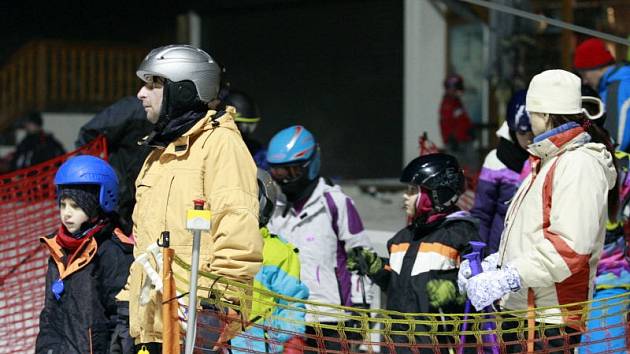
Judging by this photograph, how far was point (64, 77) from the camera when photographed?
19.1 m

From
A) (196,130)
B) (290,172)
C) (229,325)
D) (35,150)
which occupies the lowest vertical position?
(35,150)

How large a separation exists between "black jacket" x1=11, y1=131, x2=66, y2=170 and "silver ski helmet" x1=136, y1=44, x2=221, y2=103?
9.36 meters

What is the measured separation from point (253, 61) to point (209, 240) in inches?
558

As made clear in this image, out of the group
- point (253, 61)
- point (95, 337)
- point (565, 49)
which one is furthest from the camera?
point (253, 61)

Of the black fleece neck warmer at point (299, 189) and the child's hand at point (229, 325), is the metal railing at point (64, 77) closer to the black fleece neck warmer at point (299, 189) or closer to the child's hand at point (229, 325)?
the black fleece neck warmer at point (299, 189)

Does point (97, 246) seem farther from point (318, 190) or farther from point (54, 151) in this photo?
point (54, 151)

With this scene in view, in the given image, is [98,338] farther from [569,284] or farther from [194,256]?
[569,284]

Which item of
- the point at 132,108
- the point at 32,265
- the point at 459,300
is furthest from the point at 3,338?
the point at 459,300

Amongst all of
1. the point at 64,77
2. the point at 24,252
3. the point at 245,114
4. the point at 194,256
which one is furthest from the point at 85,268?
the point at 64,77

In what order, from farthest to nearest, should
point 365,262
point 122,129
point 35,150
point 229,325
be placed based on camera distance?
point 35,150 → point 122,129 → point 365,262 → point 229,325

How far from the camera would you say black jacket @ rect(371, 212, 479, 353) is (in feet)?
16.7

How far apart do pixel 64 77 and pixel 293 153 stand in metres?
13.6

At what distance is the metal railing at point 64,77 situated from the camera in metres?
18.4

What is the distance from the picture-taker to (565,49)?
14531 mm
